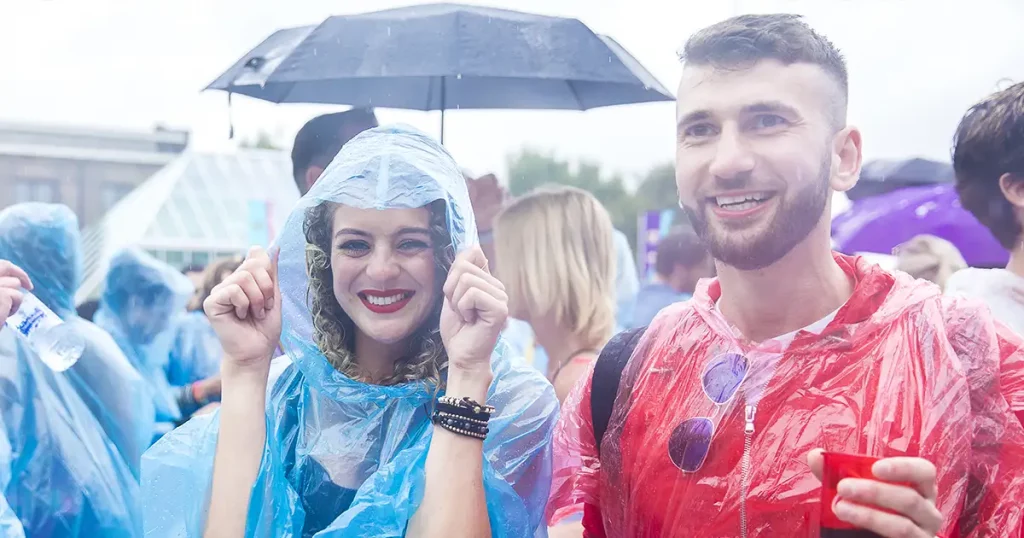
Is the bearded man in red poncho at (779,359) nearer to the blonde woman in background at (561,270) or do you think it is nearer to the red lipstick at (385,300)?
the red lipstick at (385,300)

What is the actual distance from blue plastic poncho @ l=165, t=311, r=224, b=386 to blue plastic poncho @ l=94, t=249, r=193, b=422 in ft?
0.27

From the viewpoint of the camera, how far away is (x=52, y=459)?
2.41 m

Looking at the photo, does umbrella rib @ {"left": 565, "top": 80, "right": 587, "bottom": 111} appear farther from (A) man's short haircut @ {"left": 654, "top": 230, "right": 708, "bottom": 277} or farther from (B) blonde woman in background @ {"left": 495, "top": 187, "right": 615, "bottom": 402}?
(A) man's short haircut @ {"left": 654, "top": 230, "right": 708, "bottom": 277}

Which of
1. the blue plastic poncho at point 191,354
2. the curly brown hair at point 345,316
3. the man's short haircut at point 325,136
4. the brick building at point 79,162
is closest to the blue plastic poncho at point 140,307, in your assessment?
the blue plastic poncho at point 191,354

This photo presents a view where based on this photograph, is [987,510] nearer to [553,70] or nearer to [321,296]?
[321,296]

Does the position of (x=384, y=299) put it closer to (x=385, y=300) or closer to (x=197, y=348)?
(x=385, y=300)

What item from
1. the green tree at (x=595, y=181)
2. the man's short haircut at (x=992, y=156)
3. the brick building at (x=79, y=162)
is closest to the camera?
the man's short haircut at (x=992, y=156)

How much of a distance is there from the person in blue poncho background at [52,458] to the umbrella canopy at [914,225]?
3.56 meters

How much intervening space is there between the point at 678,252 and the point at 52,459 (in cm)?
251

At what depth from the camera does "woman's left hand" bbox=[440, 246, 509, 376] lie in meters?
1.54

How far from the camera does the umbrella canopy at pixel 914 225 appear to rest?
4344mm

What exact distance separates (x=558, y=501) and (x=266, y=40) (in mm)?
→ 1461

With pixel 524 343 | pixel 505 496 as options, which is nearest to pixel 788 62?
pixel 505 496

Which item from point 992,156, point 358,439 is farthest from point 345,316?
point 992,156
